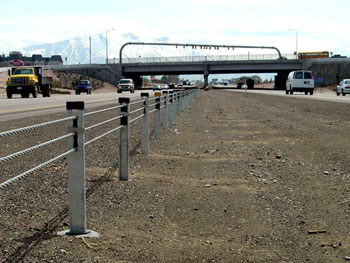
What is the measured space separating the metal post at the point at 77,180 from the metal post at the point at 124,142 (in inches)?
104

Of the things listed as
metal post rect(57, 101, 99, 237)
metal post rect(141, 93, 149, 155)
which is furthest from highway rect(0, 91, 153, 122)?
metal post rect(57, 101, 99, 237)

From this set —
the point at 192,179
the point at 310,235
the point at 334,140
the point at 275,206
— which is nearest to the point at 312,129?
the point at 334,140

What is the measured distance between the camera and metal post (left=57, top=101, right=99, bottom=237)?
5.69 meters

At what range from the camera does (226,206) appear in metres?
7.18

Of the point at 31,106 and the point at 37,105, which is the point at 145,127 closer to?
the point at 31,106

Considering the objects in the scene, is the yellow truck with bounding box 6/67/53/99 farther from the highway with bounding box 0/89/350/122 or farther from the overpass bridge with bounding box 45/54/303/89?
the overpass bridge with bounding box 45/54/303/89

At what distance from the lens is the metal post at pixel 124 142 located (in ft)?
27.7

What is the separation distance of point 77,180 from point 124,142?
272 cm

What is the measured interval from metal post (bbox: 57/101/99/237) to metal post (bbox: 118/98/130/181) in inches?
104

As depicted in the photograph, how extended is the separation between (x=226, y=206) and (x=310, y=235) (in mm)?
1532

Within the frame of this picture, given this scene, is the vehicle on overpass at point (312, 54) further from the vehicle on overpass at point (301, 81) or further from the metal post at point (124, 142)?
the metal post at point (124, 142)

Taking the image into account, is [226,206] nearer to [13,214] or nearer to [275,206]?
[275,206]

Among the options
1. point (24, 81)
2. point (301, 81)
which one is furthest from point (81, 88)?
point (301, 81)

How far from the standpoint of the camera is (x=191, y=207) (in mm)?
7129
